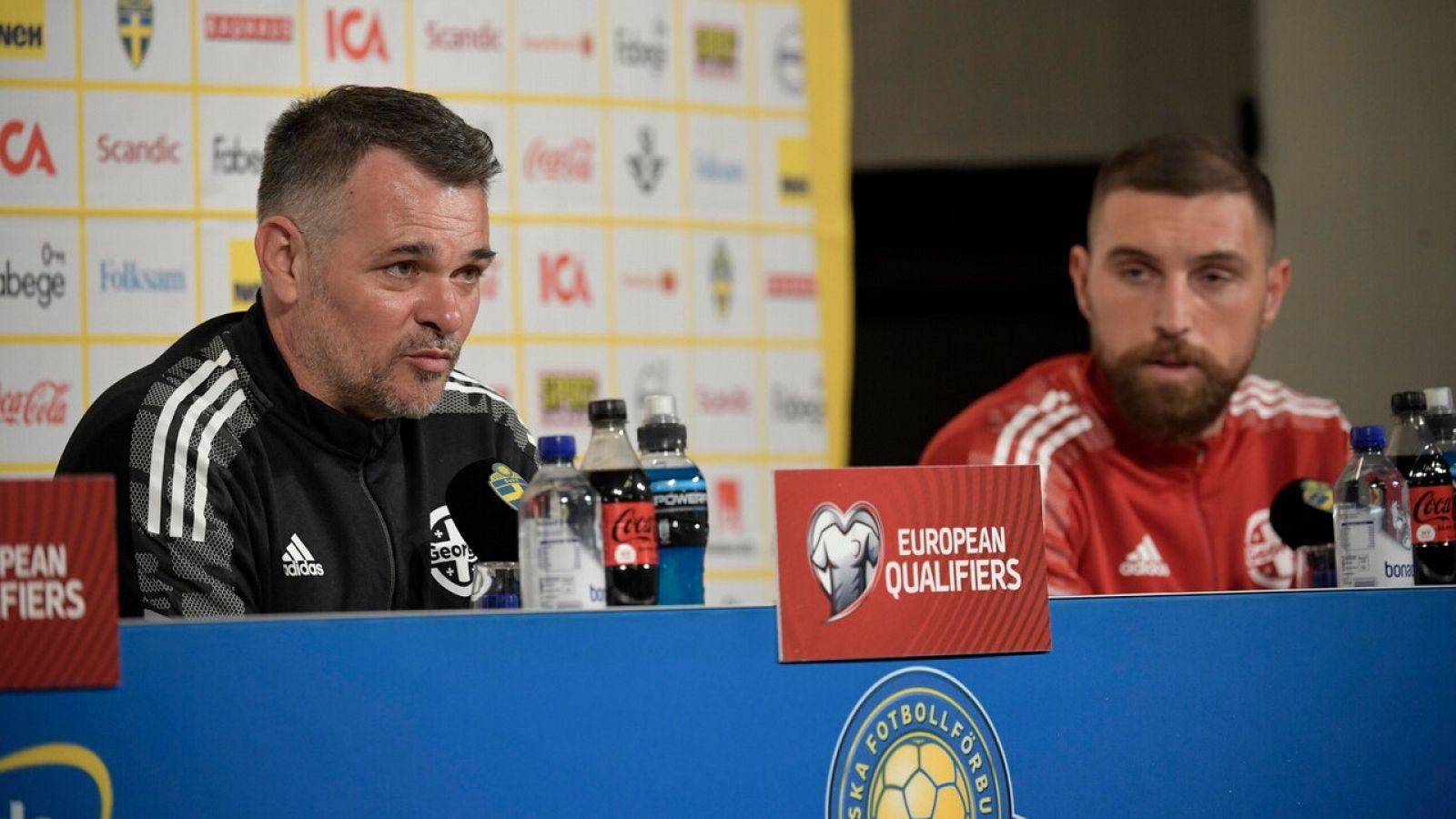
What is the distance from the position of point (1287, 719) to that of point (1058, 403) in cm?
106

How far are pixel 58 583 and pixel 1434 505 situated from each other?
1.39 metres

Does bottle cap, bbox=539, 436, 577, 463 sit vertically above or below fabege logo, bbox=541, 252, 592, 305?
below

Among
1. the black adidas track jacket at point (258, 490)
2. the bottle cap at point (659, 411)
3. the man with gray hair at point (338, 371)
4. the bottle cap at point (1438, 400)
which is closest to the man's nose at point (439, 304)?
the man with gray hair at point (338, 371)

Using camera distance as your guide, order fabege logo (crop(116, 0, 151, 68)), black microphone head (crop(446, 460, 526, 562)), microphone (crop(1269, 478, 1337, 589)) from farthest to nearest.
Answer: fabege logo (crop(116, 0, 151, 68)) → microphone (crop(1269, 478, 1337, 589)) → black microphone head (crop(446, 460, 526, 562))

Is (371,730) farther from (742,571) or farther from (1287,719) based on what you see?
(742,571)

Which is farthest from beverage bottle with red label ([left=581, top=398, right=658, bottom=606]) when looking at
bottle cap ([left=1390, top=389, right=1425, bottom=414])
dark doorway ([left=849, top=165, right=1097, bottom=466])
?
dark doorway ([left=849, top=165, right=1097, bottom=466])

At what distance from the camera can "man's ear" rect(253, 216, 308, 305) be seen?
73.9 inches

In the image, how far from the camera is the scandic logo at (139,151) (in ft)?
9.75

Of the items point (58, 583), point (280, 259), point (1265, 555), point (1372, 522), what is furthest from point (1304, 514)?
point (58, 583)

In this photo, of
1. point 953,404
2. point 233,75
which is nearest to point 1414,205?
point 953,404

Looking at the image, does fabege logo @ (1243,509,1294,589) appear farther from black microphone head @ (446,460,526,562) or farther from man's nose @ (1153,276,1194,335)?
black microphone head @ (446,460,526,562)

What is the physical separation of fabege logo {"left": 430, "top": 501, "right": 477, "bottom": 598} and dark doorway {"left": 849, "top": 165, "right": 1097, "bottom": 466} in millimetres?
2505

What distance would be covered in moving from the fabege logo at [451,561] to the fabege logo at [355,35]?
1.56m

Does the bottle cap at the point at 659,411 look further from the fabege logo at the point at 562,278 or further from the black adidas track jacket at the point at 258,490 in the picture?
the fabege logo at the point at 562,278
